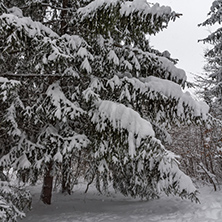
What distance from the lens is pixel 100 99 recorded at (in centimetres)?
504

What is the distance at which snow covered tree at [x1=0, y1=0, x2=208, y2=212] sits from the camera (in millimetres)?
4473

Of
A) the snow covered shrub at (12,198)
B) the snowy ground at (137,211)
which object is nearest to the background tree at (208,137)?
the snowy ground at (137,211)

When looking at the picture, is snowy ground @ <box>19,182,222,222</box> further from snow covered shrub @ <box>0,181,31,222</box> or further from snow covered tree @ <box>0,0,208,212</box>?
snow covered shrub @ <box>0,181,31,222</box>

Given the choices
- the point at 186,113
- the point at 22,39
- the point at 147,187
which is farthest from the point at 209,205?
the point at 22,39

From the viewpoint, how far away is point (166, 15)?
183 inches

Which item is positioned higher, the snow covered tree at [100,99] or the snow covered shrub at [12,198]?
the snow covered tree at [100,99]

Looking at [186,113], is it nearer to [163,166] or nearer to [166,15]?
[163,166]

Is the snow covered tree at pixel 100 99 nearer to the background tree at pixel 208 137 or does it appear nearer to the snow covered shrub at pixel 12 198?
the snow covered shrub at pixel 12 198

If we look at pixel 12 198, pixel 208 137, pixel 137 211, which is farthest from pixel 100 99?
pixel 208 137

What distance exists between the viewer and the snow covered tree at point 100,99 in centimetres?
447

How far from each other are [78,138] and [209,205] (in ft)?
11.8

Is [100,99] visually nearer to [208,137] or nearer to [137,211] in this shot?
[137,211]

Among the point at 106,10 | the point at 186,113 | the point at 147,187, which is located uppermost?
the point at 106,10

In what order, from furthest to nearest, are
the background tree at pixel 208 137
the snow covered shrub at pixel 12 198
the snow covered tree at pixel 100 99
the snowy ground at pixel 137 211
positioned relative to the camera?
the background tree at pixel 208 137 → the snowy ground at pixel 137 211 → the snow covered tree at pixel 100 99 → the snow covered shrub at pixel 12 198
